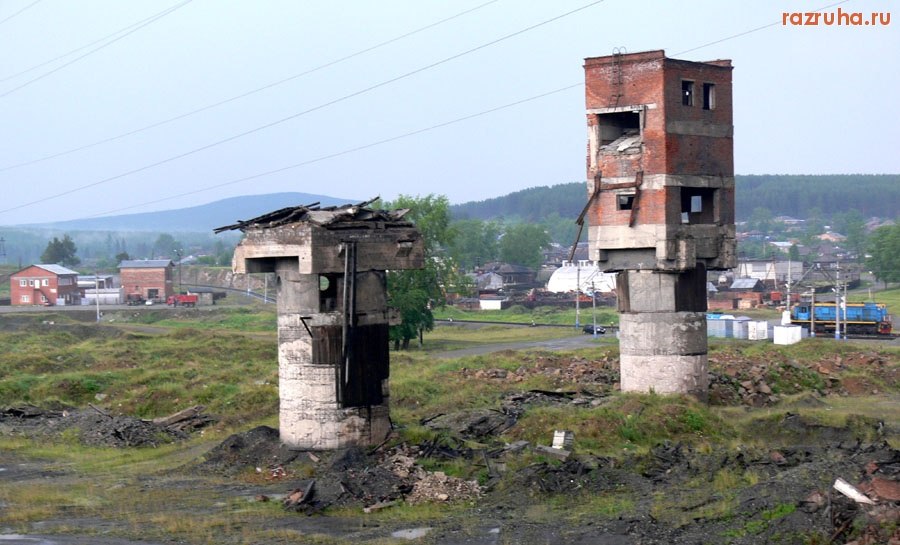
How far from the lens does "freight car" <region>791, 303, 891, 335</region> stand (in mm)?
70688

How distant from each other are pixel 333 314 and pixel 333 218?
7.61 ft

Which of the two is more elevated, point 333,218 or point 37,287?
point 333,218

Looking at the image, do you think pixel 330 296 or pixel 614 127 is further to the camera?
pixel 614 127

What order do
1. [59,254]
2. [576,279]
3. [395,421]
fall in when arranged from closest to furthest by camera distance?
[395,421], [576,279], [59,254]

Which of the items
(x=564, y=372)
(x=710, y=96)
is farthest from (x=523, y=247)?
(x=710, y=96)

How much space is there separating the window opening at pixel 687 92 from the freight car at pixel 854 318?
40998 millimetres

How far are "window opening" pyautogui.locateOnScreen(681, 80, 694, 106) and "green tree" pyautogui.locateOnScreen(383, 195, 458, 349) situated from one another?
31.2 meters

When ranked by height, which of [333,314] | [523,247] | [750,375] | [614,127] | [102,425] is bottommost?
→ [102,425]

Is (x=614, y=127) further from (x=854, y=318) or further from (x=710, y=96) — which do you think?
(x=854, y=318)

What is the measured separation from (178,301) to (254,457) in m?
90.3

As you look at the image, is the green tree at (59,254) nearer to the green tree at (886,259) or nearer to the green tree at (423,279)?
the green tree at (886,259)

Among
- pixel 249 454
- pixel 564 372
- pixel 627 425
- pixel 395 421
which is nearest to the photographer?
pixel 249 454

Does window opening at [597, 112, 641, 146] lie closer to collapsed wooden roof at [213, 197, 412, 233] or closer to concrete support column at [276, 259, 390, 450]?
collapsed wooden roof at [213, 197, 412, 233]

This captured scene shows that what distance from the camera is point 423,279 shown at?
69938 millimetres
